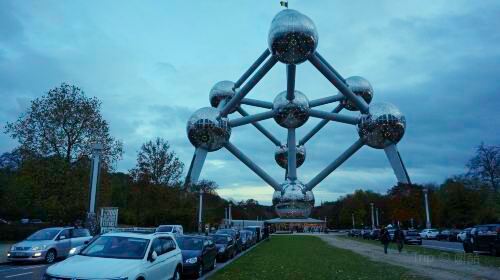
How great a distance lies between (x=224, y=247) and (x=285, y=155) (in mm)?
35964

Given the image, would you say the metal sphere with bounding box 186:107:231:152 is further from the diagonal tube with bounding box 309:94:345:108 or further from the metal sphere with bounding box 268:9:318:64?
the metal sphere with bounding box 268:9:318:64

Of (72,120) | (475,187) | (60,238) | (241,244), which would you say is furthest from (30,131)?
(475,187)

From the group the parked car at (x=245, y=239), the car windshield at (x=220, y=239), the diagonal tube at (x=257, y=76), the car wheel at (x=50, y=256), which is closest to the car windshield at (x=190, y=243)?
the car wheel at (x=50, y=256)

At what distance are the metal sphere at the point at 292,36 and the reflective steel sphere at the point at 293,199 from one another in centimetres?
1738

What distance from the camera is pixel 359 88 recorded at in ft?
169

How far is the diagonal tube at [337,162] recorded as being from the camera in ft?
157

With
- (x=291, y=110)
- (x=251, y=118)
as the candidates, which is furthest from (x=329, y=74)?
(x=251, y=118)

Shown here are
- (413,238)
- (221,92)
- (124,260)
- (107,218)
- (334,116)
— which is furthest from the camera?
(221,92)

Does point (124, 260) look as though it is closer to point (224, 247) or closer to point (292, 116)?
point (224, 247)

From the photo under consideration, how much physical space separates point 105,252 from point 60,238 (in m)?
10.7

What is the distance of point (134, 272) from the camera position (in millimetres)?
8156

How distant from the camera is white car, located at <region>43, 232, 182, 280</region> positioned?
777cm

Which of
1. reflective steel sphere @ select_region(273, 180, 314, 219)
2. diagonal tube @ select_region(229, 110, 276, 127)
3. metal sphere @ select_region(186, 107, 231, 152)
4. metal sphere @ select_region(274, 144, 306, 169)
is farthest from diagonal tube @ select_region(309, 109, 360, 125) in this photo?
metal sphere @ select_region(274, 144, 306, 169)

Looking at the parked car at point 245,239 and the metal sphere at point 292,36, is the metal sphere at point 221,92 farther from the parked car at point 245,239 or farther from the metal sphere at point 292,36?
the parked car at point 245,239
